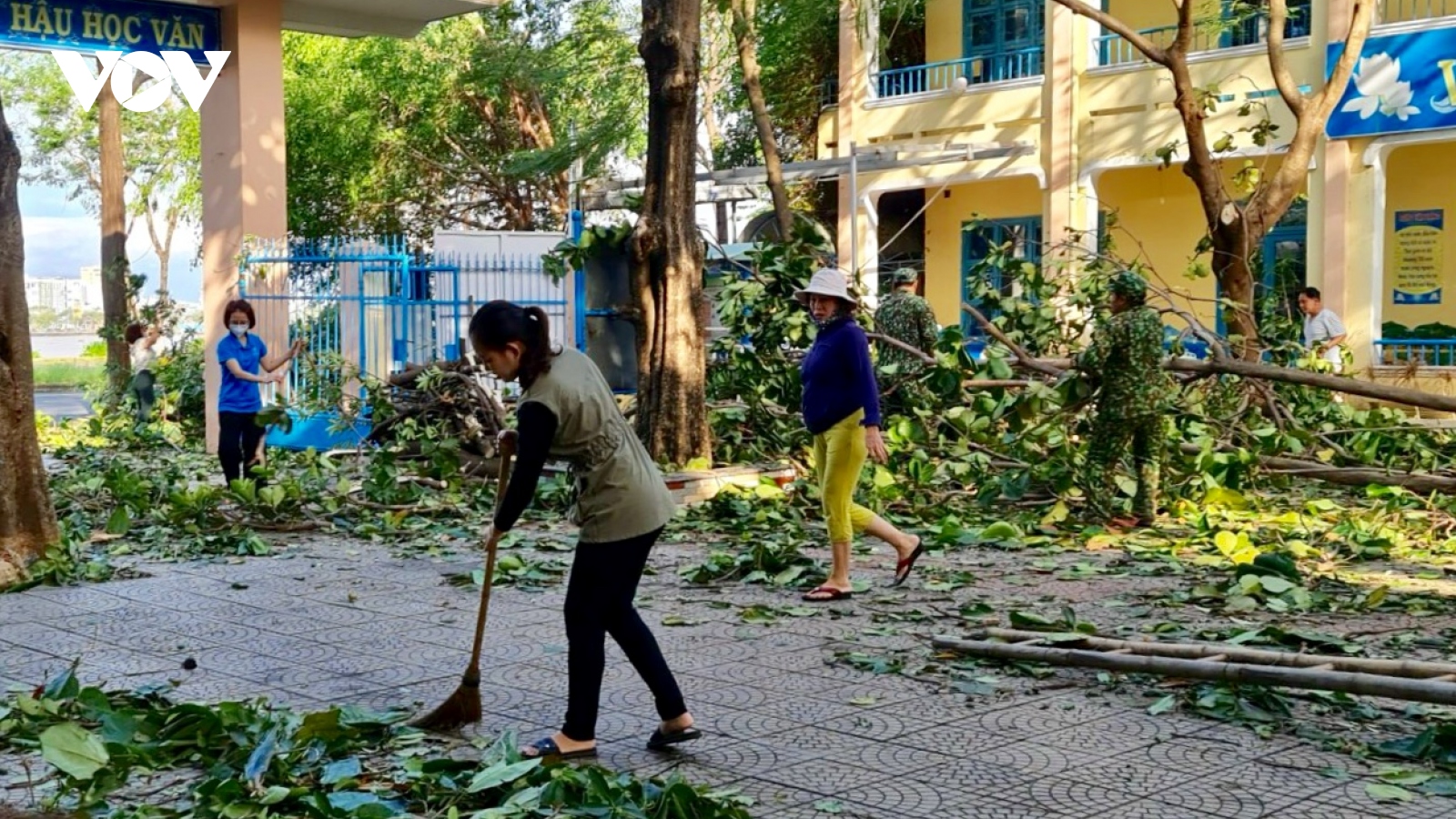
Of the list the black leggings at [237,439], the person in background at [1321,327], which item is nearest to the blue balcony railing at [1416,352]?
the person in background at [1321,327]

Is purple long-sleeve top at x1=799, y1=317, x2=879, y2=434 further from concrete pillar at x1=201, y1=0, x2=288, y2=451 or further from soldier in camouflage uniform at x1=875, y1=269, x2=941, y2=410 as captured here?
concrete pillar at x1=201, y1=0, x2=288, y2=451

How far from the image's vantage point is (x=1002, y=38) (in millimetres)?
25734

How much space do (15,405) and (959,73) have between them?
19.8 metres

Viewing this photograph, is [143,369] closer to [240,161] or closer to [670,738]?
[240,161]

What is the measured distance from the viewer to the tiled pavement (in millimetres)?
4848

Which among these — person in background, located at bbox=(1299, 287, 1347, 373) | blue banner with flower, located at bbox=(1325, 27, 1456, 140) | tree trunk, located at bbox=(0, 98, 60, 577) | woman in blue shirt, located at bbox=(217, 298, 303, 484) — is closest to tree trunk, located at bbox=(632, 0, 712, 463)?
woman in blue shirt, located at bbox=(217, 298, 303, 484)

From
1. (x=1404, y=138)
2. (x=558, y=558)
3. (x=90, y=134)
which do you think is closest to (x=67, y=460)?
(x=558, y=558)

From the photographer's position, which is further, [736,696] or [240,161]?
[240,161]

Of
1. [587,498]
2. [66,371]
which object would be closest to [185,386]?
[587,498]

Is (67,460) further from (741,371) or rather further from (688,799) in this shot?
(688,799)

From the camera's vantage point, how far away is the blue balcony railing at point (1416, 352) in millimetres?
20359

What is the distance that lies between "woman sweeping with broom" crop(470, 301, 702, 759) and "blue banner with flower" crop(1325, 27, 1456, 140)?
57.8 ft

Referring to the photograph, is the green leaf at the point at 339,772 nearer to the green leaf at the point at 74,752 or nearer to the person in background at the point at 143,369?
the green leaf at the point at 74,752

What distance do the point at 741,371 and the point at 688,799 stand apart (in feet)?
30.0
